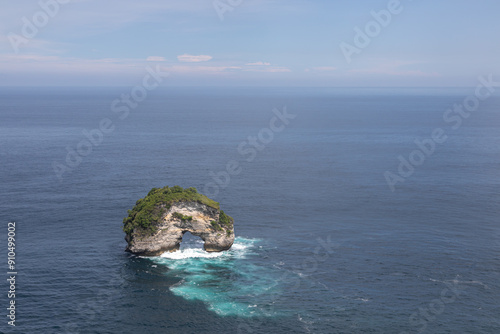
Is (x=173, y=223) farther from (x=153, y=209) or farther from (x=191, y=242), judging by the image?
(x=191, y=242)

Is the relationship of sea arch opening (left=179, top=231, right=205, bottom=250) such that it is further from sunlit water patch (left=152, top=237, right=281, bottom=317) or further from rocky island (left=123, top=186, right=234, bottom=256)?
rocky island (left=123, top=186, right=234, bottom=256)

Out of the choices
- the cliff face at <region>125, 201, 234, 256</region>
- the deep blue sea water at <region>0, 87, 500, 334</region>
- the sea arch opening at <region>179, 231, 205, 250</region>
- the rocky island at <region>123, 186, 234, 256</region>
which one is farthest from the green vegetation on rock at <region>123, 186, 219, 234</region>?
the sea arch opening at <region>179, 231, 205, 250</region>

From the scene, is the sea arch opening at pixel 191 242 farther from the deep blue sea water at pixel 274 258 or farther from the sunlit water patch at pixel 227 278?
the deep blue sea water at pixel 274 258

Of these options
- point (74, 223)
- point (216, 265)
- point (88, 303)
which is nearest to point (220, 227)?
point (216, 265)

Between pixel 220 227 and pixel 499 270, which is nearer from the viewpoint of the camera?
pixel 499 270

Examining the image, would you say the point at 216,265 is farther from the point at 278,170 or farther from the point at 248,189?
the point at 278,170

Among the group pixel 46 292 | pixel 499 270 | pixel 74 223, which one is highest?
pixel 74 223
